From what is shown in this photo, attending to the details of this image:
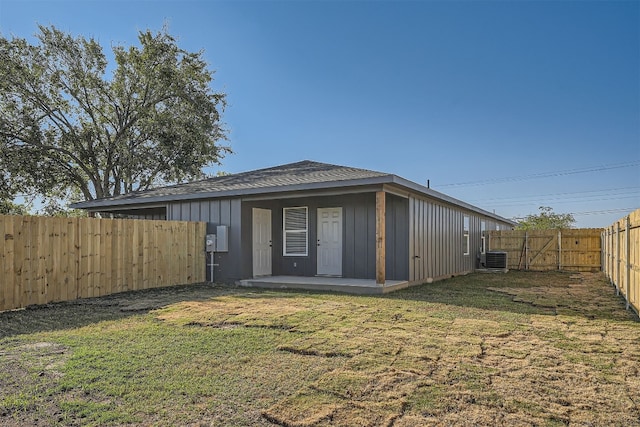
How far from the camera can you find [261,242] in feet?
34.5

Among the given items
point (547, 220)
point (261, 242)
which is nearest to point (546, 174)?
point (547, 220)

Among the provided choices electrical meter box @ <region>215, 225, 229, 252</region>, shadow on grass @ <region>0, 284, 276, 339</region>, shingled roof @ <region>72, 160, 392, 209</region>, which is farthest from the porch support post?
electrical meter box @ <region>215, 225, 229, 252</region>

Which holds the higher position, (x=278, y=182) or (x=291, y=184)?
(x=278, y=182)

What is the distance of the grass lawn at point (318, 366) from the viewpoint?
247cm

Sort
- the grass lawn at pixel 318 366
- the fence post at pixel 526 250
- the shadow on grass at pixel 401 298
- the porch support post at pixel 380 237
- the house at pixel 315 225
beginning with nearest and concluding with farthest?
the grass lawn at pixel 318 366 < the shadow on grass at pixel 401 298 < the porch support post at pixel 380 237 < the house at pixel 315 225 < the fence post at pixel 526 250

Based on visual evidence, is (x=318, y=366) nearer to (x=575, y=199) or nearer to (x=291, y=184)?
(x=291, y=184)

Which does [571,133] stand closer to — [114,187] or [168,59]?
[168,59]

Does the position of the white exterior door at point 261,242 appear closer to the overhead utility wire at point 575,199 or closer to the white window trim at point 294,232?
the white window trim at point 294,232

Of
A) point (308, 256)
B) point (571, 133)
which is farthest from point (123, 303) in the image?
point (571, 133)

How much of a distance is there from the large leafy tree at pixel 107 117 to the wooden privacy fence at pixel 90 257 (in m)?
10.9

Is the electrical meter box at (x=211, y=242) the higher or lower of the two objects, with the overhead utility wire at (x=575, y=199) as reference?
lower

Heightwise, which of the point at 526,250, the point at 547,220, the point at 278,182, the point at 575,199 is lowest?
the point at 526,250

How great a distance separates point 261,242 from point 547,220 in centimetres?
2711

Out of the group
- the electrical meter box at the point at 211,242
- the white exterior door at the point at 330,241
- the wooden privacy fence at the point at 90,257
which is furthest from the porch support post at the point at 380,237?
the wooden privacy fence at the point at 90,257
